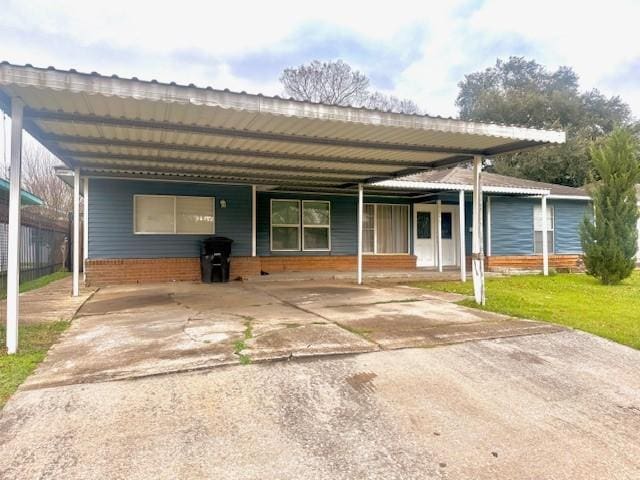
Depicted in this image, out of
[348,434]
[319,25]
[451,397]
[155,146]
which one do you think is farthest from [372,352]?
[319,25]

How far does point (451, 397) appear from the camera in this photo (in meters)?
3.22

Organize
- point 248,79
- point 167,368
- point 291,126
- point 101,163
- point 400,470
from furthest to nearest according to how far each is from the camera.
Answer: point 248,79 → point 101,163 → point 291,126 → point 167,368 → point 400,470

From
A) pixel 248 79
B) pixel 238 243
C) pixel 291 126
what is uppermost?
pixel 248 79

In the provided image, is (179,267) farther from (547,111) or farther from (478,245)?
(547,111)

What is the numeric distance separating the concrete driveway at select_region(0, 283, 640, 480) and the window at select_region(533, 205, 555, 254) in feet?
32.6

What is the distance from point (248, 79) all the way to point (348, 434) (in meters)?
30.6

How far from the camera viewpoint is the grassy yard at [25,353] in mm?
3352

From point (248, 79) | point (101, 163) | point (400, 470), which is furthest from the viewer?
point (248, 79)

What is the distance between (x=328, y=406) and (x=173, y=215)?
28.5ft

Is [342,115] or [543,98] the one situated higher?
[543,98]

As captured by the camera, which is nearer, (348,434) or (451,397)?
(348,434)

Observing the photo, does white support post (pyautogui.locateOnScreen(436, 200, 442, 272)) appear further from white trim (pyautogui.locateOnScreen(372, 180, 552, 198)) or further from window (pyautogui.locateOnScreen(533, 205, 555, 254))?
window (pyautogui.locateOnScreen(533, 205, 555, 254))

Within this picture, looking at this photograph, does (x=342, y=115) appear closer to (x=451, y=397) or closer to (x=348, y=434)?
(x=451, y=397)

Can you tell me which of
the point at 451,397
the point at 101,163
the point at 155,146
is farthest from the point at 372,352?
the point at 101,163
